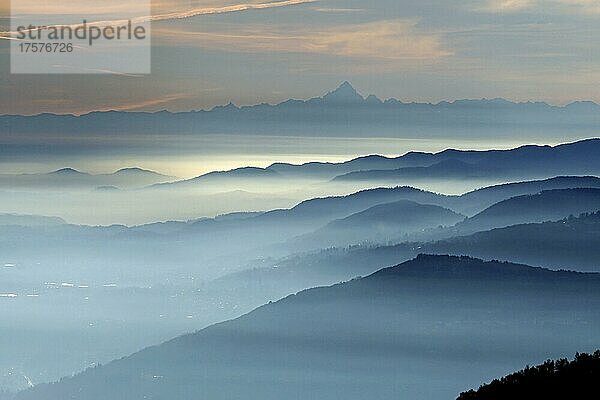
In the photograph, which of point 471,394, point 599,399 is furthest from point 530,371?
point 599,399

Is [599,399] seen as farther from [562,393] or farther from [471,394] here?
[471,394]

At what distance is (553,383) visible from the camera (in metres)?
59.7

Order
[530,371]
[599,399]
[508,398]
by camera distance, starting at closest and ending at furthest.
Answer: [599,399], [508,398], [530,371]

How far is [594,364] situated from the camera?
6031cm

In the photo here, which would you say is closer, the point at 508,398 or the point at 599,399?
the point at 599,399

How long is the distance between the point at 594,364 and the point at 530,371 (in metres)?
4.63

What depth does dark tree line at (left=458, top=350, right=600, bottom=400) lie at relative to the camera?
56.5 metres

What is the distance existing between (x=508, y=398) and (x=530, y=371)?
4605 mm

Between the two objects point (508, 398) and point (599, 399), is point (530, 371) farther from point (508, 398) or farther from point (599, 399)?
point (599, 399)

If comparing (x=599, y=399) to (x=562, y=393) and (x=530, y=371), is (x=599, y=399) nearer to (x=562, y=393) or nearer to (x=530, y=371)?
(x=562, y=393)

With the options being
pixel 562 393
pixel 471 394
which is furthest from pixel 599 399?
pixel 471 394

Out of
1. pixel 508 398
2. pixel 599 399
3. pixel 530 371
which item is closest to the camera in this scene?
pixel 599 399

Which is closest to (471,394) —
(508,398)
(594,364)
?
(508,398)

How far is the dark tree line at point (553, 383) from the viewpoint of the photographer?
56531mm
